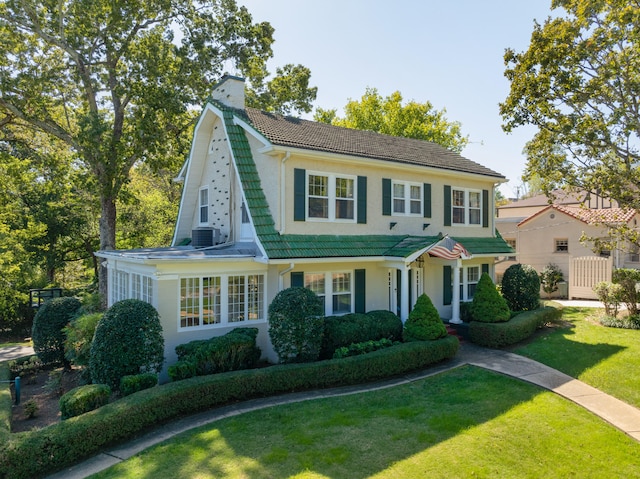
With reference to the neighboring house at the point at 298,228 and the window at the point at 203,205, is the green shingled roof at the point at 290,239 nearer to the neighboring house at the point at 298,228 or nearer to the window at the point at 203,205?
the neighboring house at the point at 298,228

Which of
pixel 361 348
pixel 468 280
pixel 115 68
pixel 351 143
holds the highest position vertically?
pixel 115 68

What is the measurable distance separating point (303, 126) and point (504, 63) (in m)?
8.07

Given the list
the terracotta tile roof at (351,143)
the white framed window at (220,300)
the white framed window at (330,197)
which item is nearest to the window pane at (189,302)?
the white framed window at (220,300)

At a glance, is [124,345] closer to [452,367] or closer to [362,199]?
[362,199]

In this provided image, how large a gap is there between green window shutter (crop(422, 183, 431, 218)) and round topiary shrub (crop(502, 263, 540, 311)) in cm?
481

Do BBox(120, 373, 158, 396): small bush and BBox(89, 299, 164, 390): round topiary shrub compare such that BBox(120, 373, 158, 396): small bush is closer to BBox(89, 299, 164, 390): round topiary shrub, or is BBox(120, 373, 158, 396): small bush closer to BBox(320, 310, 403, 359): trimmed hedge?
BBox(89, 299, 164, 390): round topiary shrub

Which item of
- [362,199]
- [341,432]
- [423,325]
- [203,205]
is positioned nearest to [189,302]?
[341,432]

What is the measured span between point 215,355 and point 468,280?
11.6 m

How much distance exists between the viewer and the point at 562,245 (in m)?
26.4

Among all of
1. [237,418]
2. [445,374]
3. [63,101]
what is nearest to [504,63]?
[445,374]

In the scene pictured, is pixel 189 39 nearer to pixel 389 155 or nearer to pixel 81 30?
pixel 81 30

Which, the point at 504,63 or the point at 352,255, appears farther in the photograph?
the point at 504,63

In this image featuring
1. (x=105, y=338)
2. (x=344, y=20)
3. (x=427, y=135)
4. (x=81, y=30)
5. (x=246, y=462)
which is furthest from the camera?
(x=427, y=135)

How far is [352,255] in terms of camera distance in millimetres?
13344
